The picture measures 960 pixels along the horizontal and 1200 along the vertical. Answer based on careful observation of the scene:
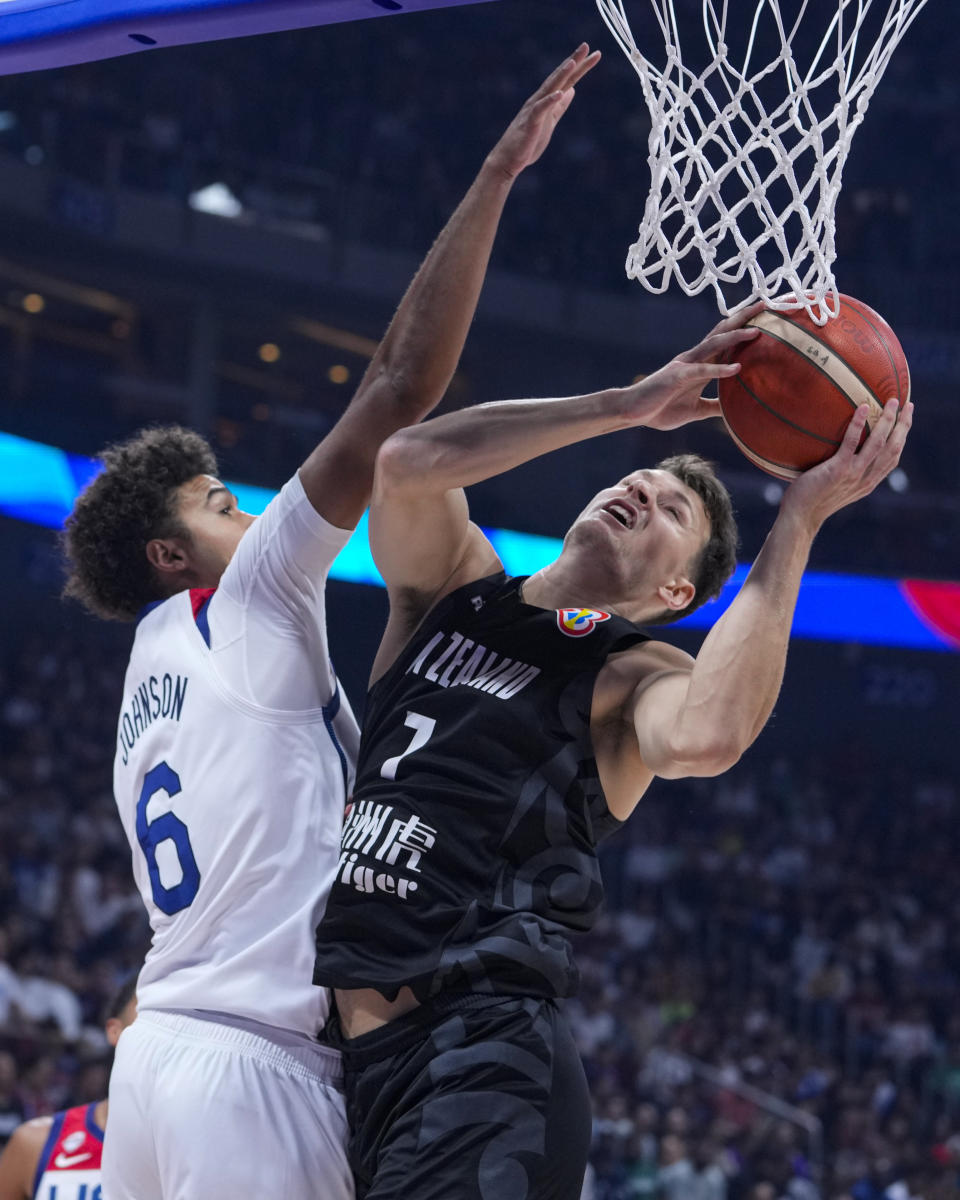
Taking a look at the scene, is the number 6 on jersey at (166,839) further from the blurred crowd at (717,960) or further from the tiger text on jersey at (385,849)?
the blurred crowd at (717,960)

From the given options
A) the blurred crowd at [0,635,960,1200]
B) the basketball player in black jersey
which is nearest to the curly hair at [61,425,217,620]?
the basketball player in black jersey

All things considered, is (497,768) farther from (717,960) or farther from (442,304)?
(717,960)

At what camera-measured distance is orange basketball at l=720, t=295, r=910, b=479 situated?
231 cm

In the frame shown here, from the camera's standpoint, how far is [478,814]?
2.23 metres

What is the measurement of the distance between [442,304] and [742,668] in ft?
2.81

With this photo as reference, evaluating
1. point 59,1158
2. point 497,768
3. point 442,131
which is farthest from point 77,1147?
point 442,131

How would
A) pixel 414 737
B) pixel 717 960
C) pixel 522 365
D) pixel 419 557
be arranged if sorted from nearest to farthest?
pixel 414 737, pixel 419 557, pixel 717 960, pixel 522 365

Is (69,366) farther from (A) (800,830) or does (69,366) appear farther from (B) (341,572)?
(A) (800,830)

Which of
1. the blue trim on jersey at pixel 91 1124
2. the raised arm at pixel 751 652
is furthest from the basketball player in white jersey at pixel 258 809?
the blue trim on jersey at pixel 91 1124

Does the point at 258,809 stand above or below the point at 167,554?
below

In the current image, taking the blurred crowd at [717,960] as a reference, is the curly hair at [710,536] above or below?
above

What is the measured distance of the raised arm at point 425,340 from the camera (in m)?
2.46

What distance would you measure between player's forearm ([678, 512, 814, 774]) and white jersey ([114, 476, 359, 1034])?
28.9 inches

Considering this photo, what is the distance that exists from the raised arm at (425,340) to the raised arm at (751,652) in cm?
64
